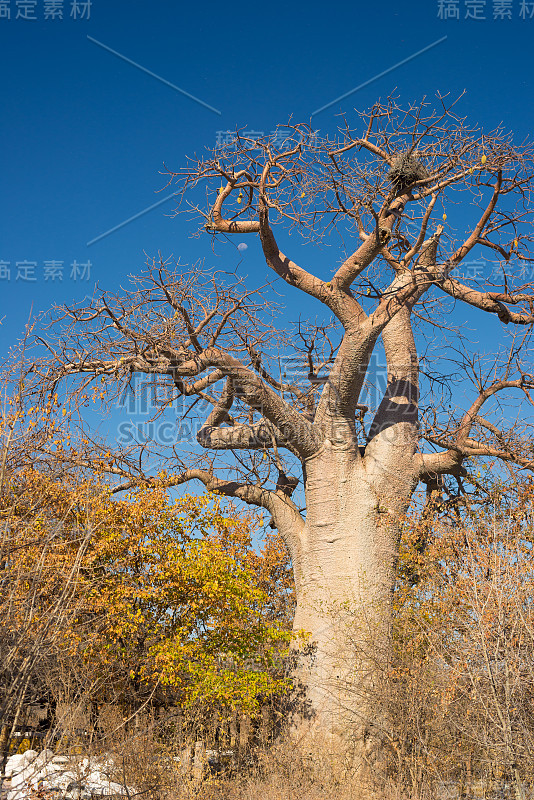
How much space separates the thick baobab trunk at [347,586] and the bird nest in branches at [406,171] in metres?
3.11

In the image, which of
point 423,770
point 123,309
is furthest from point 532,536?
point 123,309

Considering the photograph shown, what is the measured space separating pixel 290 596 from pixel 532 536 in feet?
14.5

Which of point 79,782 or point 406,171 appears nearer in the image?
point 79,782

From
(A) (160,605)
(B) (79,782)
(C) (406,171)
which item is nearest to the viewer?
(B) (79,782)

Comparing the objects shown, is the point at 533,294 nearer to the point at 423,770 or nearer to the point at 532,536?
the point at 532,536

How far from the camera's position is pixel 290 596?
9.28 m

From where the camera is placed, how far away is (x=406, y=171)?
770cm

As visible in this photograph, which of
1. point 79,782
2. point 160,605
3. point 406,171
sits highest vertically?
point 406,171

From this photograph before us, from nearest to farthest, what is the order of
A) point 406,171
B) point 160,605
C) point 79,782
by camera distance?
point 79,782
point 160,605
point 406,171

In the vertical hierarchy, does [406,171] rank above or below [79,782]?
above

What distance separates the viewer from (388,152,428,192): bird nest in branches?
7.70m

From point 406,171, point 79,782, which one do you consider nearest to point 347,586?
point 79,782

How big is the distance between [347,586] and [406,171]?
4671 millimetres

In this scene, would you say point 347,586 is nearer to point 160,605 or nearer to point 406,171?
point 160,605
